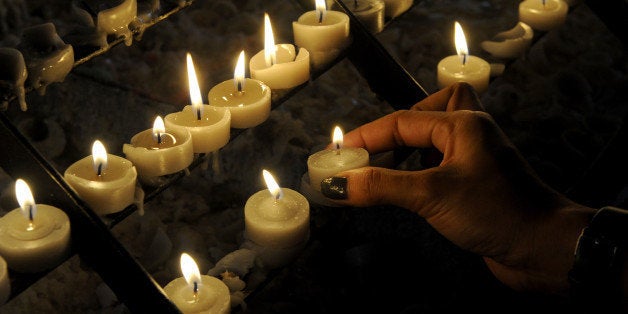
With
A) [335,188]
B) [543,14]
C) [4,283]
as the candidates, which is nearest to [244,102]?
[335,188]

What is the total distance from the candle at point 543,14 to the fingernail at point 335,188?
1.25 meters

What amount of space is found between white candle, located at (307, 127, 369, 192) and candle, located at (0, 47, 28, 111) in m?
0.69

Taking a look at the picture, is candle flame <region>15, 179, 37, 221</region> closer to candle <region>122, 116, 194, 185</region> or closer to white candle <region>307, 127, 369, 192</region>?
candle <region>122, 116, 194, 185</region>

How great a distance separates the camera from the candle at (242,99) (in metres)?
1.81

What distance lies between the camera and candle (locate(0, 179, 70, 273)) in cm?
139

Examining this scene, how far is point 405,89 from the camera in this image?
2.07 metres

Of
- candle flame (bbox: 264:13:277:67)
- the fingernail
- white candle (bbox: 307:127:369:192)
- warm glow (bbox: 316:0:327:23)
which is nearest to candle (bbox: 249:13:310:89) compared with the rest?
candle flame (bbox: 264:13:277:67)

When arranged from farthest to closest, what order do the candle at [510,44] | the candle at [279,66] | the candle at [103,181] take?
the candle at [510,44]
the candle at [279,66]
the candle at [103,181]

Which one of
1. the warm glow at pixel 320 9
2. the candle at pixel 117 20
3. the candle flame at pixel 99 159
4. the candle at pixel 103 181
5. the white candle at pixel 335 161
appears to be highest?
the candle at pixel 117 20

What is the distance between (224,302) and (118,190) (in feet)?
1.11

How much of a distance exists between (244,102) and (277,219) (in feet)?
1.15

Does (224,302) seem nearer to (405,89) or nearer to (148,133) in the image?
A: (148,133)

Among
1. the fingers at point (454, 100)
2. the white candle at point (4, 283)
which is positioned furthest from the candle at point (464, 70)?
the white candle at point (4, 283)

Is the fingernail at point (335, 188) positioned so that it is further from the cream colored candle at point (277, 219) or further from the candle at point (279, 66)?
the candle at point (279, 66)
